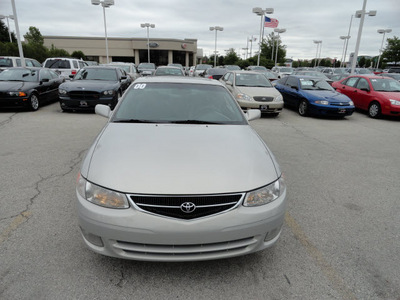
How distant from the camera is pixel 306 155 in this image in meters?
6.37

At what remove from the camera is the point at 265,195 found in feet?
8.02

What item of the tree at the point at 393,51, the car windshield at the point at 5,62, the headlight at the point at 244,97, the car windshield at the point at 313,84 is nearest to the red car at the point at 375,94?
the car windshield at the point at 313,84

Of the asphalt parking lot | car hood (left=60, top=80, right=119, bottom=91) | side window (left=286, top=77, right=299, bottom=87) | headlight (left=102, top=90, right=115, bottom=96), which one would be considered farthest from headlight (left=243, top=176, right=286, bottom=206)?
side window (left=286, top=77, right=299, bottom=87)

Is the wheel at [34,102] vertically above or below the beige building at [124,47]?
below

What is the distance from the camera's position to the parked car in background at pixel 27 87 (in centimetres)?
974

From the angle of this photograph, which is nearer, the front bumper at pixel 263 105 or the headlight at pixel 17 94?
the headlight at pixel 17 94

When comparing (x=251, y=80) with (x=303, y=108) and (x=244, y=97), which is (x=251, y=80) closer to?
(x=244, y=97)

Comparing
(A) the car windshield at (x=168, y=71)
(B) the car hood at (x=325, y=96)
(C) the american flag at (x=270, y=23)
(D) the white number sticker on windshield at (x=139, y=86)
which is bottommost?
(B) the car hood at (x=325, y=96)

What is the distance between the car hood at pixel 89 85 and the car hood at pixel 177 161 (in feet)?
24.4

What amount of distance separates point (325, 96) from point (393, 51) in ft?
147

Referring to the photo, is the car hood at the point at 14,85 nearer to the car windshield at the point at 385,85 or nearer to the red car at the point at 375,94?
the red car at the point at 375,94

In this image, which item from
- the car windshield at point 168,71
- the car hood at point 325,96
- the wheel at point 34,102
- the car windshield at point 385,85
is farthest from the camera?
the car windshield at point 168,71

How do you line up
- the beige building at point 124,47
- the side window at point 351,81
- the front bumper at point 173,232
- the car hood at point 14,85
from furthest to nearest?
1. the beige building at point 124,47
2. the side window at point 351,81
3. the car hood at point 14,85
4. the front bumper at point 173,232

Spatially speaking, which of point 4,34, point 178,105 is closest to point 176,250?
point 178,105
